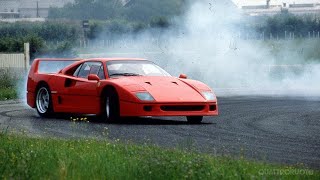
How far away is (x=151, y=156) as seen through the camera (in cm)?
1056

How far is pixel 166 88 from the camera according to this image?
57.7 feet

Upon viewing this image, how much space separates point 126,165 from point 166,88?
7.22 meters

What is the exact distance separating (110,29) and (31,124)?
29267 millimetres

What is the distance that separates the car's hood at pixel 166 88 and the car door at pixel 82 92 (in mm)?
696

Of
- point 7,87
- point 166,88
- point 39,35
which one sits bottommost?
point 7,87

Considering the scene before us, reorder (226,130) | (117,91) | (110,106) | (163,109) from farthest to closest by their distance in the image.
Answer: (110,106)
(117,91)
(163,109)
(226,130)

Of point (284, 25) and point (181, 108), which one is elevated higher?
point (284, 25)

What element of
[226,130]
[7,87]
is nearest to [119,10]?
[7,87]

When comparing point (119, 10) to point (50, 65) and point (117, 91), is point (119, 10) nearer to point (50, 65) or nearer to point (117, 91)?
point (50, 65)

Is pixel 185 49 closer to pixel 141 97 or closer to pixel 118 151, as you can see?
pixel 141 97

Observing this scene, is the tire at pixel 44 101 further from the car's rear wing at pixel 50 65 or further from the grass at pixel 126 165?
the grass at pixel 126 165

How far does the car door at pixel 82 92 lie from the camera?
1828 centimetres

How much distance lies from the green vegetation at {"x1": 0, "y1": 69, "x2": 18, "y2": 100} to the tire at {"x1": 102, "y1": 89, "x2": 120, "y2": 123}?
984cm

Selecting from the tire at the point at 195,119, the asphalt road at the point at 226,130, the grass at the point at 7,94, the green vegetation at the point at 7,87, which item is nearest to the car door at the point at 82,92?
the asphalt road at the point at 226,130
